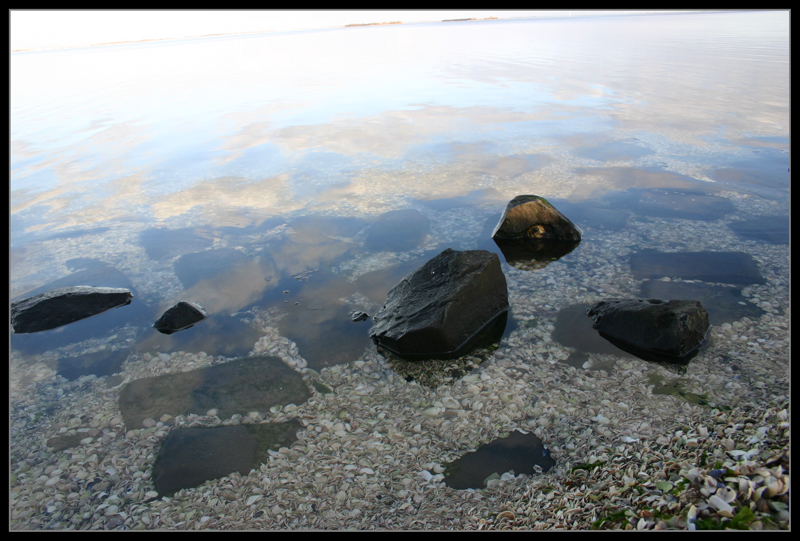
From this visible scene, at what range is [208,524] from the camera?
15.4 ft

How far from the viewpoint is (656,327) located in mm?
6750

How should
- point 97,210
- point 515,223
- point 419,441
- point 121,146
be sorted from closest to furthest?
point 419,441, point 515,223, point 97,210, point 121,146

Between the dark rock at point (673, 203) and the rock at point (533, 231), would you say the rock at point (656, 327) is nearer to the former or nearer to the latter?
the rock at point (533, 231)

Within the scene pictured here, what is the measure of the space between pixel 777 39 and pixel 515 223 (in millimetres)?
55281

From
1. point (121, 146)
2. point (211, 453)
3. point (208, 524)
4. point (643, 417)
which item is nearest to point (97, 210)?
point (121, 146)

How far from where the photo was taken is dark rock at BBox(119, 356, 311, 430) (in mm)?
6277

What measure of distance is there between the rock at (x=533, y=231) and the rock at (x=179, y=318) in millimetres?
5878

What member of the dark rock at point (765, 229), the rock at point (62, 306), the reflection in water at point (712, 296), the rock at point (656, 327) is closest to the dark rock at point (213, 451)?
the rock at point (62, 306)

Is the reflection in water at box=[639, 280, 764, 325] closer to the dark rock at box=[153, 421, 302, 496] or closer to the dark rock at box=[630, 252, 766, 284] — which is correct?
the dark rock at box=[630, 252, 766, 284]

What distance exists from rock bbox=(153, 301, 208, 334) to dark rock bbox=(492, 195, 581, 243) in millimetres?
6130

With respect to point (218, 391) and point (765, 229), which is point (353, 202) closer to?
point (218, 391)

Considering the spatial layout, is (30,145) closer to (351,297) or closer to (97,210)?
(97,210)

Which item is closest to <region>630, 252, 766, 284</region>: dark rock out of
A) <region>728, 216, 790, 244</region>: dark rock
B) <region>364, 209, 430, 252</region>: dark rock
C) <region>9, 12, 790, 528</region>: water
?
<region>9, 12, 790, 528</region>: water

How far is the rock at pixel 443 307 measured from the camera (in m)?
7.00
